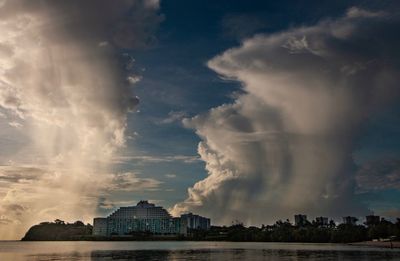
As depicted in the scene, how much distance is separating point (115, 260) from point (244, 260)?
1253 inches

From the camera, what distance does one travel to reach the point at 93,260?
115 metres

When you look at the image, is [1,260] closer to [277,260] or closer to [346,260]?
[277,260]

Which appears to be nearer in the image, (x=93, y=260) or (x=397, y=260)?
(x=397, y=260)

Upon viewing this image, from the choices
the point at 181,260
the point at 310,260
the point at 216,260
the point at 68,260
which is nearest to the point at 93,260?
the point at 68,260

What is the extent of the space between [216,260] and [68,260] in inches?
1446

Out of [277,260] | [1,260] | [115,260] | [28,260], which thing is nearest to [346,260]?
[277,260]

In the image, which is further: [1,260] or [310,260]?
[1,260]

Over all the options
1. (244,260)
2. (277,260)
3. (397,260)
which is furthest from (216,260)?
(397,260)

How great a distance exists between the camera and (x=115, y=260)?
112000mm

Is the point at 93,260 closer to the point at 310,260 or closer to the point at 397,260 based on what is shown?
the point at 310,260

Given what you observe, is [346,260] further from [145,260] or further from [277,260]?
[145,260]

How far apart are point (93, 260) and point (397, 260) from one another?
7452 centimetres

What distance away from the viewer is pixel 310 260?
11006 cm

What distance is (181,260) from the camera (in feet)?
367
